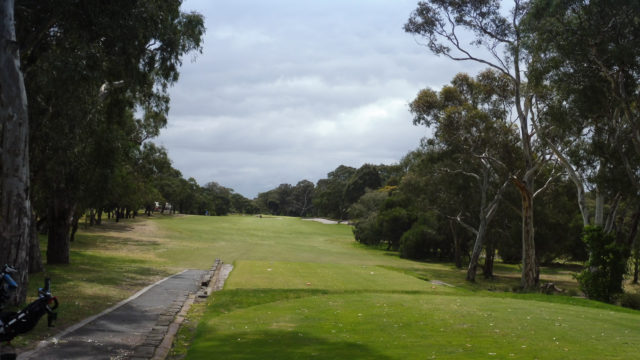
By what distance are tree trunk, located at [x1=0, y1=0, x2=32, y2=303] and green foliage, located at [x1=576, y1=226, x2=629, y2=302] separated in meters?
23.3

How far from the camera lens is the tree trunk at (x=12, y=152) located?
13211 millimetres

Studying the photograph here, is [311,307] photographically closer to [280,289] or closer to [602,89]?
[280,289]

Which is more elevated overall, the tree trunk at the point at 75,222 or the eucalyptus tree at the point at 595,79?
the eucalyptus tree at the point at 595,79

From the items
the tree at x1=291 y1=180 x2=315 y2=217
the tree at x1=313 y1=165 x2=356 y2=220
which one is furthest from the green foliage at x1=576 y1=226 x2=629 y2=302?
the tree at x1=291 y1=180 x2=315 y2=217

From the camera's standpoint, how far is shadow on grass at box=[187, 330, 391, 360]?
28.2 feet

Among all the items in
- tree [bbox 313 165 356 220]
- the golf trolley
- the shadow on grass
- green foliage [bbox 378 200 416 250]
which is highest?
tree [bbox 313 165 356 220]

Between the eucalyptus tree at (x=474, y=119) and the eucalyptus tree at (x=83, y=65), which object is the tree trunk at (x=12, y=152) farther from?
the eucalyptus tree at (x=474, y=119)

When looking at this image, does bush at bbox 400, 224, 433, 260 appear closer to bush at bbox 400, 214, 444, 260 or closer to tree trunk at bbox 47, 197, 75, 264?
bush at bbox 400, 214, 444, 260

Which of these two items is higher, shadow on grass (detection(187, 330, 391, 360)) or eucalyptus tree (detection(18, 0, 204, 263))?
eucalyptus tree (detection(18, 0, 204, 263))

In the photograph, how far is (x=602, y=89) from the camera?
23641 millimetres

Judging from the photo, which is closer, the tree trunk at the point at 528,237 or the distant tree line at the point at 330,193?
the tree trunk at the point at 528,237

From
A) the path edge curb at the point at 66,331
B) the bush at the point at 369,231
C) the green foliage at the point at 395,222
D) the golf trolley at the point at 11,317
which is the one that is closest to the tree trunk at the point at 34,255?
the path edge curb at the point at 66,331

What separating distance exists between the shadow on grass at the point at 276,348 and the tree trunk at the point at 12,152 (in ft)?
21.6

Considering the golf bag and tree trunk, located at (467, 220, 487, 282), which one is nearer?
the golf bag
